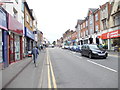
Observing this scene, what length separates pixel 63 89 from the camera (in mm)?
4953

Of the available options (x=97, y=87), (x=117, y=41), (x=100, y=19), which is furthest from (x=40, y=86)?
(x=100, y=19)

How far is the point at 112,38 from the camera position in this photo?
27.7 m

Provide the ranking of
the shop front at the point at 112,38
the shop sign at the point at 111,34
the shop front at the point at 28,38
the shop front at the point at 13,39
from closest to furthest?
the shop front at the point at 13,39 → the shop front at the point at 28,38 → the shop sign at the point at 111,34 → the shop front at the point at 112,38

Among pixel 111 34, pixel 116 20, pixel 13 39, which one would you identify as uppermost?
pixel 116 20

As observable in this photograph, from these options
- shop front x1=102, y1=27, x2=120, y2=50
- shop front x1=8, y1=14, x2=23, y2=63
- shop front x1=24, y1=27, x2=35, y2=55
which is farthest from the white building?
shop front x1=102, y1=27, x2=120, y2=50

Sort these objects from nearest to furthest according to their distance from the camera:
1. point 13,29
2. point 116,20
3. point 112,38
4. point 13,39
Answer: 1. point 13,29
2. point 13,39
3. point 116,20
4. point 112,38

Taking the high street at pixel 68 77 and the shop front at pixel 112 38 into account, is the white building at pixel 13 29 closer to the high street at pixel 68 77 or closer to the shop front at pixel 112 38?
the high street at pixel 68 77

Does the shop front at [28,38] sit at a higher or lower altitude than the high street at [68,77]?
higher

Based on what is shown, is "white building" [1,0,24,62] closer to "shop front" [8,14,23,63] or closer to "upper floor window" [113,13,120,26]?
"shop front" [8,14,23,63]

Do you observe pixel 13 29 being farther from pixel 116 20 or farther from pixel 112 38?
pixel 116 20

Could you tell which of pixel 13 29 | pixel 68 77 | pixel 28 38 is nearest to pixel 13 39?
pixel 13 29

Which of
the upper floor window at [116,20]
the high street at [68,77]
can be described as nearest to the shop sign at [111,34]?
the upper floor window at [116,20]

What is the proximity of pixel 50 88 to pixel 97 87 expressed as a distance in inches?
72.2

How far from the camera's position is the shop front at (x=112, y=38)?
2557cm
